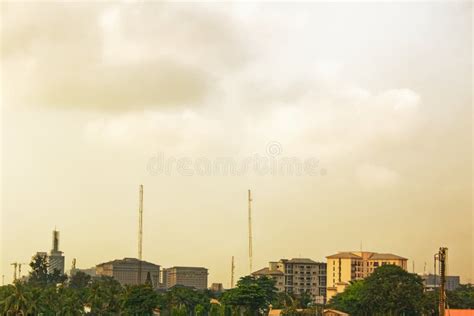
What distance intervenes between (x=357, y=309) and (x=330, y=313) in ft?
16.8

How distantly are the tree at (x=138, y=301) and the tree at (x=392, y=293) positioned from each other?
95.8 ft

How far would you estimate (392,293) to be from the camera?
109 meters

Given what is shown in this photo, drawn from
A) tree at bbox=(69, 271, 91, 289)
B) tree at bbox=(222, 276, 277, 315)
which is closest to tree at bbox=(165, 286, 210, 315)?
tree at bbox=(222, 276, 277, 315)

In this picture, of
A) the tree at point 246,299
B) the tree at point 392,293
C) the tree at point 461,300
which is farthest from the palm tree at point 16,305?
the tree at point 461,300

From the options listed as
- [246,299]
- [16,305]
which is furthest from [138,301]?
[16,305]

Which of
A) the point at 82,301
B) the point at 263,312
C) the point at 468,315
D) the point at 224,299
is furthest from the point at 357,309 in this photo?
the point at 82,301

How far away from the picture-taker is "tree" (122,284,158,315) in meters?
110

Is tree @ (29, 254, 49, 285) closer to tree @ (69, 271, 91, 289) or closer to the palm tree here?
tree @ (69, 271, 91, 289)

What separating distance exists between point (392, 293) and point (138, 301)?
34.0 meters

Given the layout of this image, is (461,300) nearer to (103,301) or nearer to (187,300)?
(187,300)

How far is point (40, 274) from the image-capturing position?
550 feet

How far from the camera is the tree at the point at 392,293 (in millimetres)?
107250

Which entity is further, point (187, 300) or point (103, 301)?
point (187, 300)

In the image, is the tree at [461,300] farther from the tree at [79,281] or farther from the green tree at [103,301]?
the tree at [79,281]
